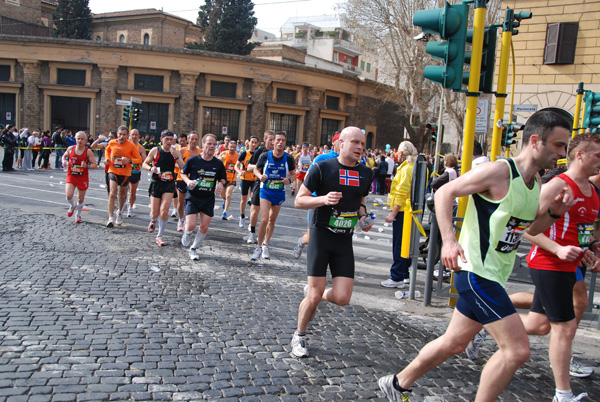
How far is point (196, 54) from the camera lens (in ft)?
127

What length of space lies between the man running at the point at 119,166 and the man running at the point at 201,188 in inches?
118

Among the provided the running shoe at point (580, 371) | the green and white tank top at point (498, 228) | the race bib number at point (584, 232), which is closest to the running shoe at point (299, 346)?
the green and white tank top at point (498, 228)

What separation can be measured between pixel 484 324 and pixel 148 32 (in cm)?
5793

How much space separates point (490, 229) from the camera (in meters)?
3.34

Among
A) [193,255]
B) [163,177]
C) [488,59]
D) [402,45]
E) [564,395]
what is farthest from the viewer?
[402,45]

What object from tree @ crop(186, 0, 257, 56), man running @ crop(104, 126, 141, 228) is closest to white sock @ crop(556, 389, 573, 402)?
man running @ crop(104, 126, 141, 228)

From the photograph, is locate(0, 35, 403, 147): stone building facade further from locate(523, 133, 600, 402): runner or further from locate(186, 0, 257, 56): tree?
locate(523, 133, 600, 402): runner

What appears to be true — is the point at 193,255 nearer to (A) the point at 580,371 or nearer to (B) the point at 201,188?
(B) the point at 201,188

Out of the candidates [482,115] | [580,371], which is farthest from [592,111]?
[580,371]

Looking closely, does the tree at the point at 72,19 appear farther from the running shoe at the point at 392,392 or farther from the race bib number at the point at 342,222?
the running shoe at the point at 392,392

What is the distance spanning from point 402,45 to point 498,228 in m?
31.9

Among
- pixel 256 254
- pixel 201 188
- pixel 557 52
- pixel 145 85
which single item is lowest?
pixel 256 254

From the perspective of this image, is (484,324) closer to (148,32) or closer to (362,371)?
(362,371)

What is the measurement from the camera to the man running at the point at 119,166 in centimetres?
1095
